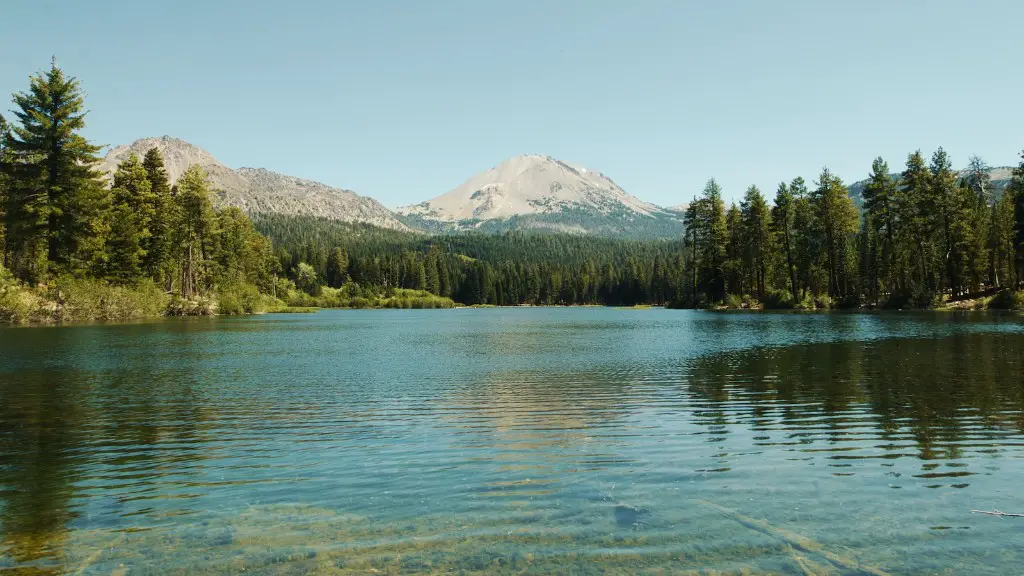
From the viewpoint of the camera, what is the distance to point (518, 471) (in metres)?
11.2

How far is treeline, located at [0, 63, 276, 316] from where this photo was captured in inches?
2480

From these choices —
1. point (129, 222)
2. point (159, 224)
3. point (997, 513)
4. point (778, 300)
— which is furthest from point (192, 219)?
point (997, 513)

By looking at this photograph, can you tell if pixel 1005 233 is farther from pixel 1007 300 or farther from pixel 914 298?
pixel 914 298

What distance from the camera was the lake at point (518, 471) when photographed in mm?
7422

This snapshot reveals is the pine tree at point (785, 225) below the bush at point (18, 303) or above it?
above

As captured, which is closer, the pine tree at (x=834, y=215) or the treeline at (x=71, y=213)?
the treeline at (x=71, y=213)

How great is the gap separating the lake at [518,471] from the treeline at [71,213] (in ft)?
154

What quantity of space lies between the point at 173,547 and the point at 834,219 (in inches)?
3604

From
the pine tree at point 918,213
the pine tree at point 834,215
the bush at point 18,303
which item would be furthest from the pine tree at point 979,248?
the bush at point 18,303

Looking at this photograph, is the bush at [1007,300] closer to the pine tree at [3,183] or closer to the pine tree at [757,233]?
the pine tree at [757,233]

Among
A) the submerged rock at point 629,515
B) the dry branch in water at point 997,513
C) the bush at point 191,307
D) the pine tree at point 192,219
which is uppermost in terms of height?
the pine tree at point 192,219

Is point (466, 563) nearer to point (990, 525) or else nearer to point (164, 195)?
point (990, 525)

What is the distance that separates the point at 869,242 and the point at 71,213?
9862cm

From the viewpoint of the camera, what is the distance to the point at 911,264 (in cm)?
8225
